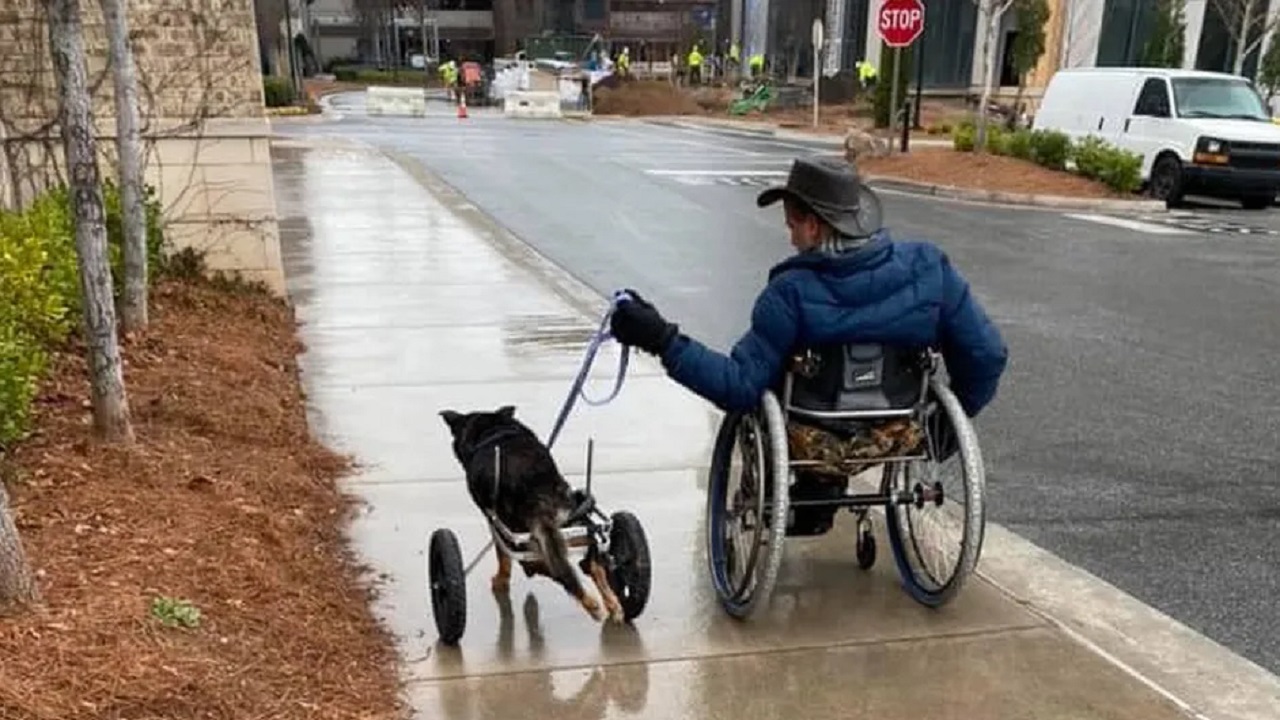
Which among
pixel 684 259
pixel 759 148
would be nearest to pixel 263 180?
pixel 684 259

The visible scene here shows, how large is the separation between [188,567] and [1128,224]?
46.1 feet

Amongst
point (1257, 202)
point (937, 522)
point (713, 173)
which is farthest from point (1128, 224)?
point (937, 522)

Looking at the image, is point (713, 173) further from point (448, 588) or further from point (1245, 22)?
point (1245, 22)

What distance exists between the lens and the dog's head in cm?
380

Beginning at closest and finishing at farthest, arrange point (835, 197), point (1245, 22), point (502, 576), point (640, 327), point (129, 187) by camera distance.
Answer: point (640, 327) → point (835, 197) → point (502, 576) → point (129, 187) → point (1245, 22)

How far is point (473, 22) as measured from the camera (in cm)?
8750

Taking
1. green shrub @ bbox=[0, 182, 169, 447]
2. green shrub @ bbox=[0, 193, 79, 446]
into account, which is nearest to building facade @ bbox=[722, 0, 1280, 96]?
green shrub @ bbox=[0, 182, 169, 447]

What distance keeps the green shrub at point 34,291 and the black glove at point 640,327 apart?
2196 mm

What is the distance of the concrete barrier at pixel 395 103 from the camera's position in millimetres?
40375

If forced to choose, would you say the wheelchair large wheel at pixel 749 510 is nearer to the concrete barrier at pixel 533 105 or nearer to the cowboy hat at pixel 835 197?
the cowboy hat at pixel 835 197

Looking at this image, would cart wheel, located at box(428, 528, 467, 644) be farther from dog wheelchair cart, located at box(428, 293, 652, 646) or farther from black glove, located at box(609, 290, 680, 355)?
black glove, located at box(609, 290, 680, 355)

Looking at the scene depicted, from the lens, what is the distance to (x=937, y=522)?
4.24 m

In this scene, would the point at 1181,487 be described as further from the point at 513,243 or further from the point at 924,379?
the point at 513,243

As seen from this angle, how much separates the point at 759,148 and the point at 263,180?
20468 millimetres
